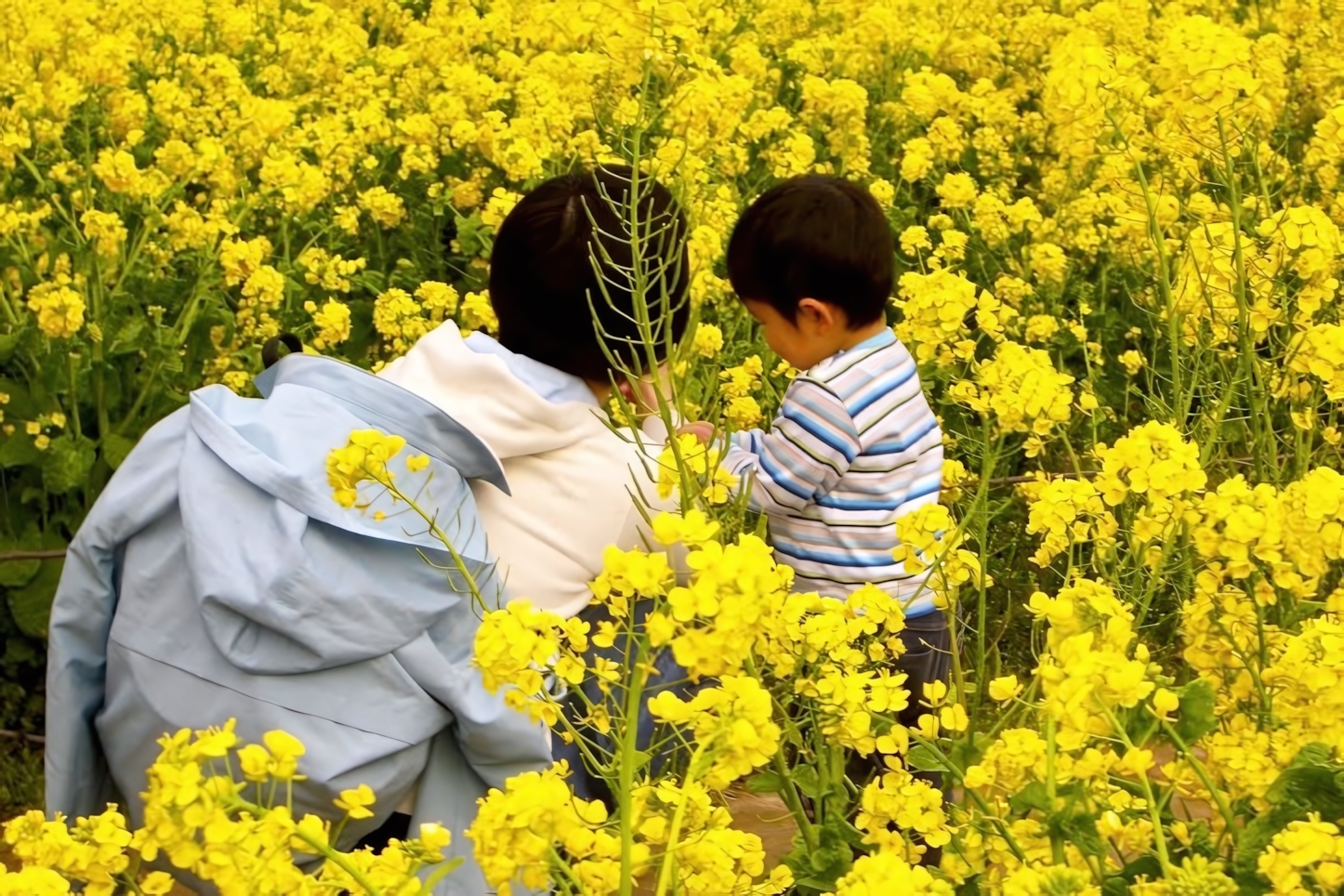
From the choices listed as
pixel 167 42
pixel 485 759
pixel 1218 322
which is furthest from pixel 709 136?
pixel 167 42

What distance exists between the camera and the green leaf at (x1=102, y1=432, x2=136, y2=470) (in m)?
3.39

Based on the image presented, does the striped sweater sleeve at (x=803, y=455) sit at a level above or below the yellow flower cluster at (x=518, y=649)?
below

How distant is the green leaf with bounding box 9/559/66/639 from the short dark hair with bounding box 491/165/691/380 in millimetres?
1519

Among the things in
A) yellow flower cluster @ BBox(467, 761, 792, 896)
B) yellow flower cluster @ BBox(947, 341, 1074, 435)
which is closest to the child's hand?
yellow flower cluster @ BBox(947, 341, 1074, 435)

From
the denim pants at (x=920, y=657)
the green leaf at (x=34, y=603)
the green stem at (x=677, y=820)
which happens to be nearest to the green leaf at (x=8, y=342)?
the green leaf at (x=34, y=603)

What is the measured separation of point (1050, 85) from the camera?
2.61 meters

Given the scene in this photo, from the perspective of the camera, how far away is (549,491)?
90.8 inches

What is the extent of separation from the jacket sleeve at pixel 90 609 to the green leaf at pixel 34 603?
1.29 m

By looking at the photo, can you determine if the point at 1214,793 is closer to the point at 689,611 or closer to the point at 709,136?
the point at 689,611

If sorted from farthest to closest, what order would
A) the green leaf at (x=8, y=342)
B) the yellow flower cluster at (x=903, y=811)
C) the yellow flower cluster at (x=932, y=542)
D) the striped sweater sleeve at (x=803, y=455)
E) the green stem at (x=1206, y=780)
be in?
the green leaf at (x=8, y=342), the striped sweater sleeve at (x=803, y=455), the yellow flower cluster at (x=932, y=542), the yellow flower cluster at (x=903, y=811), the green stem at (x=1206, y=780)

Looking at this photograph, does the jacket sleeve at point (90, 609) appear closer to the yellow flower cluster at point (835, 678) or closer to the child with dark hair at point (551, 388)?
the child with dark hair at point (551, 388)

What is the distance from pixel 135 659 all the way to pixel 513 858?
0.93 metres

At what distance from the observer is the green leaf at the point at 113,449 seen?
3391 millimetres

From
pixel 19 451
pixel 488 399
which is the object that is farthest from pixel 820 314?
pixel 19 451
